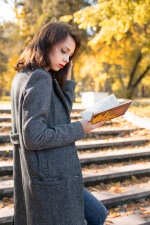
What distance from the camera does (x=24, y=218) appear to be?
6.59 ft

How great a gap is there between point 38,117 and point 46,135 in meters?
0.11

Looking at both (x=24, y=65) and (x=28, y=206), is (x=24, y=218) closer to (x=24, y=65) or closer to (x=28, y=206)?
(x=28, y=206)

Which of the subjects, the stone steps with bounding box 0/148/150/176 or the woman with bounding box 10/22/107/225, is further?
the stone steps with bounding box 0/148/150/176

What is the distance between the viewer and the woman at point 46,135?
1.72m

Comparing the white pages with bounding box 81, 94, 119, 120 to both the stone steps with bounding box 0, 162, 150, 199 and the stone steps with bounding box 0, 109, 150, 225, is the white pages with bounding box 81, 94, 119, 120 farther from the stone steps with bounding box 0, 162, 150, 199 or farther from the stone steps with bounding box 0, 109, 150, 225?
the stone steps with bounding box 0, 162, 150, 199

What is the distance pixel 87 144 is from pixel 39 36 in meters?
3.73

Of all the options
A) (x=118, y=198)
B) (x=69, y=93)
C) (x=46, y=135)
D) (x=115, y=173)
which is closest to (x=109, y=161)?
(x=115, y=173)

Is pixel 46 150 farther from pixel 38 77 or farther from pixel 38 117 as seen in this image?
pixel 38 77

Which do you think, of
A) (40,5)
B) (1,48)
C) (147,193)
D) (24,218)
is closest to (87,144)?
(147,193)

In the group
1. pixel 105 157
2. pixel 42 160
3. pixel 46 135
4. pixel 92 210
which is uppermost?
pixel 46 135

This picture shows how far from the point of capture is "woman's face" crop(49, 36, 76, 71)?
6.17ft

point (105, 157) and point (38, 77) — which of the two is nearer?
point (38, 77)

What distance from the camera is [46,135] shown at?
5.60 feet

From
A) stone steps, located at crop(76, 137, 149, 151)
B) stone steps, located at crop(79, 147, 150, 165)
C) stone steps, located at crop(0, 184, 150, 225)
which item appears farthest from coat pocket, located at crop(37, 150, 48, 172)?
stone steps, located at crop(76, 137, 149, 151)
